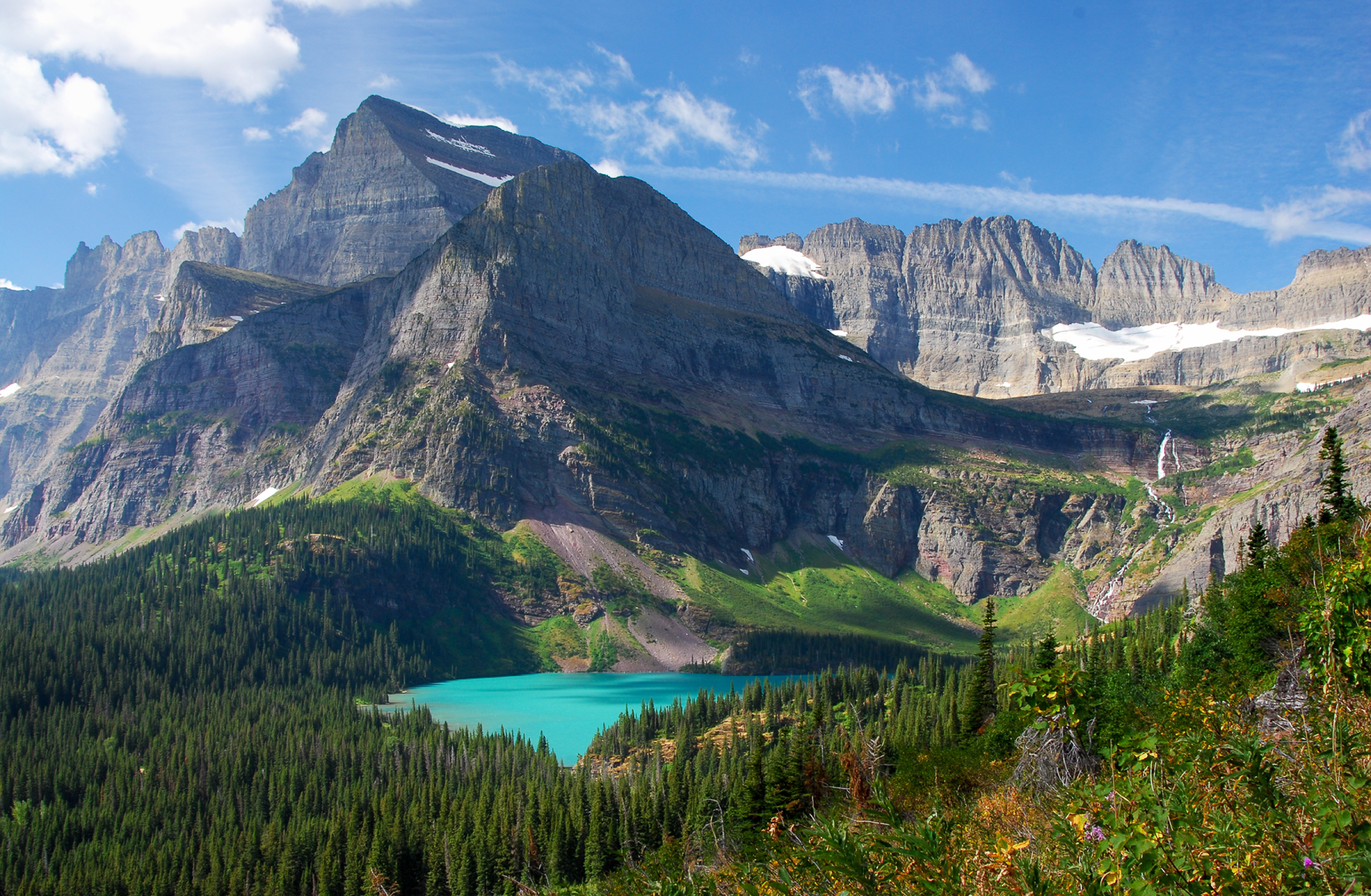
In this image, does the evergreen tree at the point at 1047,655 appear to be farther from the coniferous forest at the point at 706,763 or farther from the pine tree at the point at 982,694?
the pine tree at the point at 982,694

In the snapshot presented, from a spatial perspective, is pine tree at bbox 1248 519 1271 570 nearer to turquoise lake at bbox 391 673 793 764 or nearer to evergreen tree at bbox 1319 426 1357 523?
evergreen tree at bbox 1319 426 1357 523


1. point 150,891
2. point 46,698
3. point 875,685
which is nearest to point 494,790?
point 150,891

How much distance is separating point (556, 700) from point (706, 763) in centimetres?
8194

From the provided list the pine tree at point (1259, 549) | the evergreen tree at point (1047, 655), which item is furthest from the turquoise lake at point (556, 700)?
the evergreen tree at point (1047, 655)

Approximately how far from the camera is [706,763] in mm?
95125

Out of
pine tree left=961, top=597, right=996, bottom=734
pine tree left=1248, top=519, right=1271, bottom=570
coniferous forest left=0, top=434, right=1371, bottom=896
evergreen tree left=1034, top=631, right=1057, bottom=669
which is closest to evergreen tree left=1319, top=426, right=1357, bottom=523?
coniferous forest left=0, top=434, right=1371, bottom=896

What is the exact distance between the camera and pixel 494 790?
9388 cm

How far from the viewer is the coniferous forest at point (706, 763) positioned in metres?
10.7

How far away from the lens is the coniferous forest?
421 inches

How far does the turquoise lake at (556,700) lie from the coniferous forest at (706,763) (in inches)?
334

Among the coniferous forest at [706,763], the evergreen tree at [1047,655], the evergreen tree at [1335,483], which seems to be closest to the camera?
the coniferous forest at [706,763]

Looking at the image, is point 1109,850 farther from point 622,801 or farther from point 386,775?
point 386,775

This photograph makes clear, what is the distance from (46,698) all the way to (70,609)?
36.7m

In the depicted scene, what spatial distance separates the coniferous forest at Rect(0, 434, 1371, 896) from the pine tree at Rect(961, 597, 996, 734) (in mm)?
212
